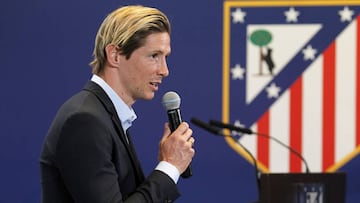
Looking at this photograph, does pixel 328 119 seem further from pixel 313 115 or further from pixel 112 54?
pixel 112 54

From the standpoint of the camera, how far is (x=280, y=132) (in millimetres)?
3299

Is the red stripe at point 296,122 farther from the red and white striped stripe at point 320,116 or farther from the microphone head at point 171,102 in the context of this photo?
the microphone head at point 171,102

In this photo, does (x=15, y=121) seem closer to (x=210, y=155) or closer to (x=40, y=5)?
(x=40, y=5)

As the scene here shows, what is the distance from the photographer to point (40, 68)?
340 cm

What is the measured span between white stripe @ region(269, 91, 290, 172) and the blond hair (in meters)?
1.84

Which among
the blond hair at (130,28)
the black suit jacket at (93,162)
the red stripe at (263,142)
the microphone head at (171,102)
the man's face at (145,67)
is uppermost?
the blond hair at (130,28)

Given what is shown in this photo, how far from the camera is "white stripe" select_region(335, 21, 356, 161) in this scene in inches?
128

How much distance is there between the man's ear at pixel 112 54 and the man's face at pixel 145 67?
0.02 meters

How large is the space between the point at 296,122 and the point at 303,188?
1256 millimetres

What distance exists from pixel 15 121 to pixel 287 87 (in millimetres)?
1532

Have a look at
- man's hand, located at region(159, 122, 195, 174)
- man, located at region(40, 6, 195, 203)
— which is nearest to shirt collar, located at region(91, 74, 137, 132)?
man, located at region(40, 6, 195, 203)

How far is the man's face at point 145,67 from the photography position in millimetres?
1539

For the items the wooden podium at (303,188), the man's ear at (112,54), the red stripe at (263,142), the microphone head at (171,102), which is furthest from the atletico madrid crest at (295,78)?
the man's ear at (112,54)

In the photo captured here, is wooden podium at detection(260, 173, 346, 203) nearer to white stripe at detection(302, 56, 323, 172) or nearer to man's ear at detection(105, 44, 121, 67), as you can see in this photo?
man's ear at detection(105, 44, 121, 67)
